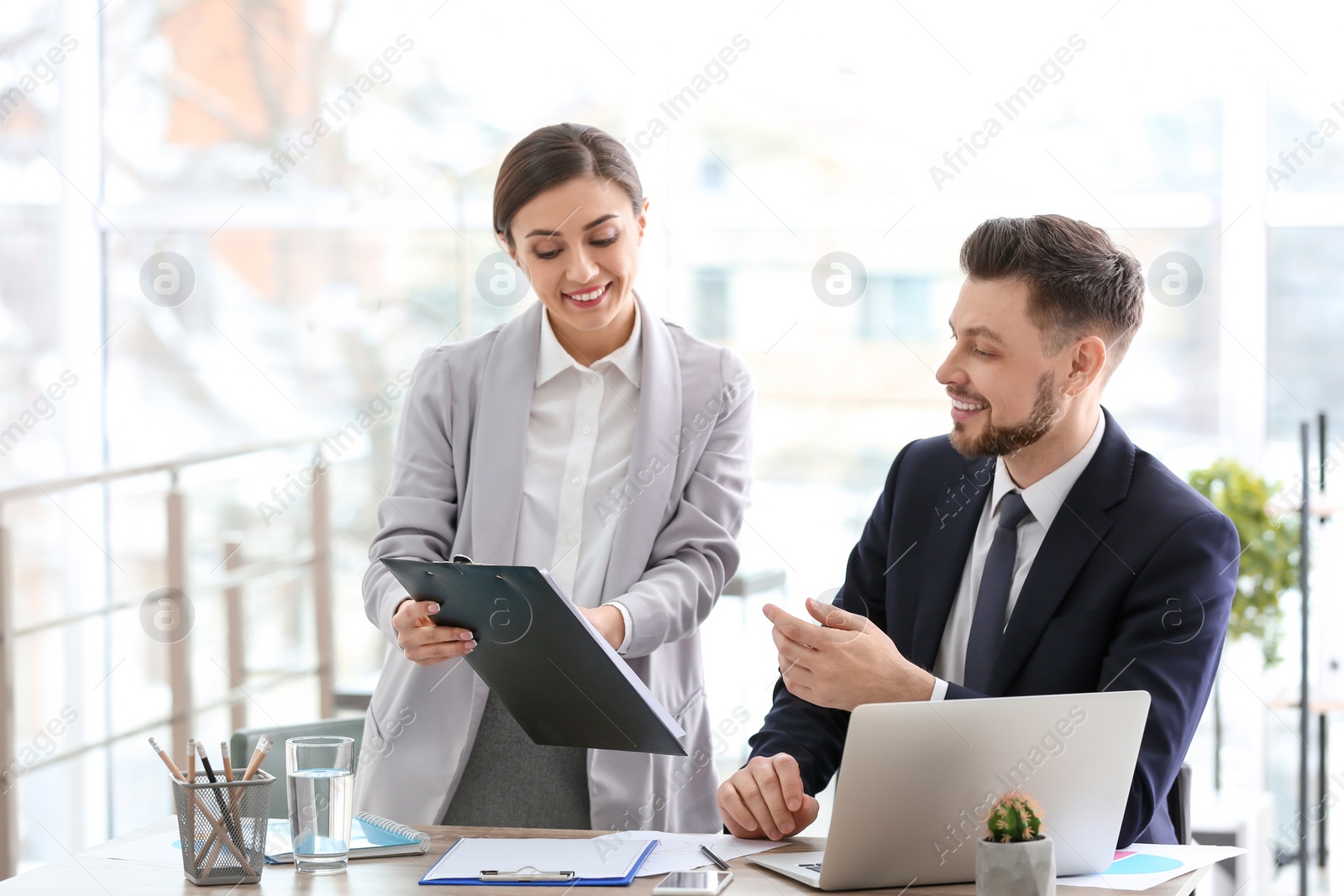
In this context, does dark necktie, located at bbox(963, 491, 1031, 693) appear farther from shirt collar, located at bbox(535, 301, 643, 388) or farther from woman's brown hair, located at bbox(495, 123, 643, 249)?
woman's brown hair, located at bbox(495, 123, 643, 249)

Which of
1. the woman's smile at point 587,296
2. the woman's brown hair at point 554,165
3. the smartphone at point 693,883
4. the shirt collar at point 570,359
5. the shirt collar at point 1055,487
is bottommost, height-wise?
the smartphone at point 693,883

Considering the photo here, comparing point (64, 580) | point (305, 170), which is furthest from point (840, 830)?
point (64, 580)

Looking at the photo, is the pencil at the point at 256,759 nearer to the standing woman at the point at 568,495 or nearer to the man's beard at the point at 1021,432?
the standing woman at the point at 568,495

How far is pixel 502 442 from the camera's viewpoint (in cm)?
183

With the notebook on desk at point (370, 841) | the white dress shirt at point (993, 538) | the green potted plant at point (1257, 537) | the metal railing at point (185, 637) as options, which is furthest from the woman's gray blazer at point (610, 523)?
the green potted plant at point (1257, 537)

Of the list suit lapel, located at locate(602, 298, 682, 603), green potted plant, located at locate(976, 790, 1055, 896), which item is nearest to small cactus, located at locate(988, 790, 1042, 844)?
green potted plant, located at locate(976, 790, 1055, 896)

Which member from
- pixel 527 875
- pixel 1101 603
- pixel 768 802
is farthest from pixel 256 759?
pixel 1101 603

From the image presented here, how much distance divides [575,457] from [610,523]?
0.37 ft

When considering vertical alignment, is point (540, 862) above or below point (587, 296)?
below

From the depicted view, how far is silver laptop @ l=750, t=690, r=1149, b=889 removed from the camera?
1229 millimetres

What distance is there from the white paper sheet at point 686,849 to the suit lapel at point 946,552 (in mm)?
367

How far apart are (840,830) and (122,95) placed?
13.0ft

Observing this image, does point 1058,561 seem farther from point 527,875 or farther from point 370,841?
point 370,841

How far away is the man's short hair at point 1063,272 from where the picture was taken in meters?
1.64
